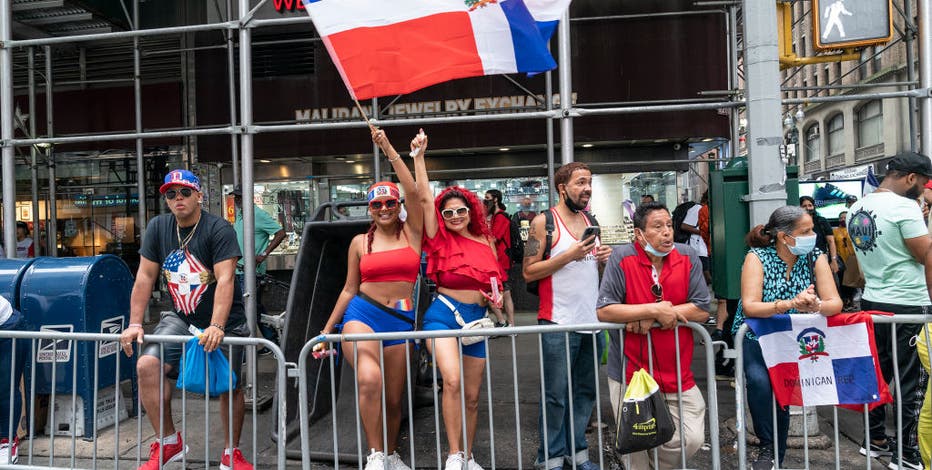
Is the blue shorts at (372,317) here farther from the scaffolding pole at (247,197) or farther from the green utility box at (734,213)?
the green utility box at (734,213)

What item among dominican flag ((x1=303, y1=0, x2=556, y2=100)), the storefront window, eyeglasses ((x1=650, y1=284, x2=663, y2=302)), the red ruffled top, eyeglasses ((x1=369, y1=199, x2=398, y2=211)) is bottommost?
eyeglasses ((x1=650, y1=284, x2=663, y2=302))

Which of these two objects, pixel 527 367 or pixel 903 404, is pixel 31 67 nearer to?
pixel 527 367

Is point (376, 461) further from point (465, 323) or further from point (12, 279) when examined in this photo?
point (12, 279)

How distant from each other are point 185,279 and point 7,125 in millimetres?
3409

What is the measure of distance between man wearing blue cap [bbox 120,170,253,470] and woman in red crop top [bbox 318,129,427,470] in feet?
2.39

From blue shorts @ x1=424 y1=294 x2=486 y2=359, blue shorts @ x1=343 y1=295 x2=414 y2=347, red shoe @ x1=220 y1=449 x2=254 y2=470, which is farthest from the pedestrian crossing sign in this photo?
red shoe @ x1=220 y1=449 x2=254 y2=470

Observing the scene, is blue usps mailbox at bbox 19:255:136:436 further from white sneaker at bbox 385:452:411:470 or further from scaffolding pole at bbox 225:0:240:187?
white sneaker at bbox 385:452:411:470

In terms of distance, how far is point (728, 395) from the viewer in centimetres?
577

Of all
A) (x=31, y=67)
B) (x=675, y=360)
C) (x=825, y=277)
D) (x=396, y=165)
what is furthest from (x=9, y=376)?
(x=31, y=67)

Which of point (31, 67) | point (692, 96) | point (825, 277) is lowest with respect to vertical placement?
point (825, 277)

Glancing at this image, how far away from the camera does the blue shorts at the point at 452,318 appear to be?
392cm

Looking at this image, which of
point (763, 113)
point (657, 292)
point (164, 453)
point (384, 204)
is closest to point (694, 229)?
point (763, 113)

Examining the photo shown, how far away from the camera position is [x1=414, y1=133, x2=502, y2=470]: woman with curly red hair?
3.78 meters

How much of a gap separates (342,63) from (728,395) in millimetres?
4368
